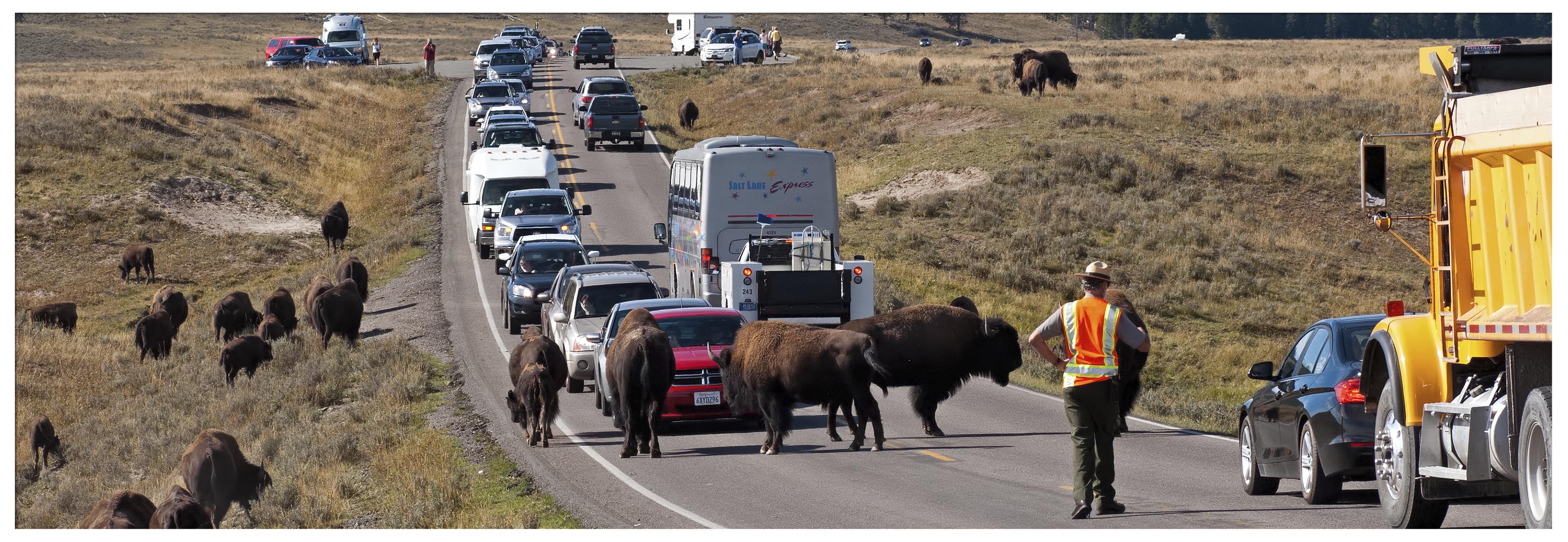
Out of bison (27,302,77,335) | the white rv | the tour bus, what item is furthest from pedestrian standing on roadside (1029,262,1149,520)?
the white rv

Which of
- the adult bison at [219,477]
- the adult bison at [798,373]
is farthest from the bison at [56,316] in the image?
the adult bison at [798,373]

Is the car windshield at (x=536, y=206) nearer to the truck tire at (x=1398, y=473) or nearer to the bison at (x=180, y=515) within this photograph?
the bison at (x=180, y=515)

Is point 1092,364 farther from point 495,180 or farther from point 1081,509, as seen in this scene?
point 495,180

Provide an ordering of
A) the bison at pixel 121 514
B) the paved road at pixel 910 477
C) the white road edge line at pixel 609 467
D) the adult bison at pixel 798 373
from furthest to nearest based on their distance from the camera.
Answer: the adult bison at pixel 798 373 < the bison at pixel 121 514 < the white road edge line at pixel 609 467 < the paved road at pixel 910 477

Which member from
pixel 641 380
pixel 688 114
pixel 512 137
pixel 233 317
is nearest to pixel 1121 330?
pixel 641 380

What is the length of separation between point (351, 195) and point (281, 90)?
17.2 m

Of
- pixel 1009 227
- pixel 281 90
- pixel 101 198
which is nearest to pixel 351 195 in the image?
pixel 101 198

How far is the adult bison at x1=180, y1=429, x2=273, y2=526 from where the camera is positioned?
15.2 metres

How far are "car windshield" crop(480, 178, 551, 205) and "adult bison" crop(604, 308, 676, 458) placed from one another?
784 inches

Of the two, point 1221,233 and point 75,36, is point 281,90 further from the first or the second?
point 75,36

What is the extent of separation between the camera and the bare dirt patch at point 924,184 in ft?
143

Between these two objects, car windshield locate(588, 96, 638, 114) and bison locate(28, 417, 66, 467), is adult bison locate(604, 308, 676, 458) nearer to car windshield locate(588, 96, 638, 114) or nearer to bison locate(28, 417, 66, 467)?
bison locate(28, 417, 66, 467)

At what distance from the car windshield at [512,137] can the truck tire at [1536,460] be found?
37.2 metres

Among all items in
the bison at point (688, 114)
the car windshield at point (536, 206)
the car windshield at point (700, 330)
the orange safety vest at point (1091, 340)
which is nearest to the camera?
the orange safety vest at point (1091, 340)
